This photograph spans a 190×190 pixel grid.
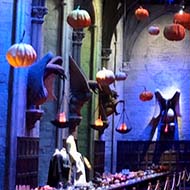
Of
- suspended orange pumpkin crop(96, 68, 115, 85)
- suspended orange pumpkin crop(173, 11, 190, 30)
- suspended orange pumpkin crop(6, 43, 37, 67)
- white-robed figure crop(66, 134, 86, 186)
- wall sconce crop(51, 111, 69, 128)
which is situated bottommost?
white-robed figure crop(66, 134, 86, 186)

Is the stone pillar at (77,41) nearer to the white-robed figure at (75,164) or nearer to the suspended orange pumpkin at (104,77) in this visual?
the suspended orange pumpkin at (104,77)

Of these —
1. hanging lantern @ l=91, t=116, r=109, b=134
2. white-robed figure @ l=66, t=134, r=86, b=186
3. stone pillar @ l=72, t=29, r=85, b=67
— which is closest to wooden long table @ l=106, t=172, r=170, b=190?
white-robed figure @ l=66, t=134, r=86, b=186

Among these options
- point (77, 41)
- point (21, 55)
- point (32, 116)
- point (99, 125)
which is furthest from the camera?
point (99, 125)

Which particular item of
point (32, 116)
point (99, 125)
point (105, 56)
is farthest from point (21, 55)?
point (105, 56)

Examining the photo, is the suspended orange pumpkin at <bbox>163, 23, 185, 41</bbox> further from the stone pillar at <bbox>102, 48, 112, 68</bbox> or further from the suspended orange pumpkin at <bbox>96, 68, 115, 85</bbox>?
the stone pillar at <bbox>102, 48, 112, 68</bbox>

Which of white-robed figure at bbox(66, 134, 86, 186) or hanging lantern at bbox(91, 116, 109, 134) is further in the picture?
hanging lantern at bbox(91, 116, 109, 134)

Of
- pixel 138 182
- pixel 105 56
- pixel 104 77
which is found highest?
pixel 105 56

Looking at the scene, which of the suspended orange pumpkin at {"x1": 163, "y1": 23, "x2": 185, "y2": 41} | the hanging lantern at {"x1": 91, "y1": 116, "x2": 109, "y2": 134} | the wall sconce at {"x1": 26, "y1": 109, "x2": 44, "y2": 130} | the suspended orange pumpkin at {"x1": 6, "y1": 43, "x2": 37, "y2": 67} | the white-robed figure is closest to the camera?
the suspended orange pumpkin at {"x1": 6, "y1": 43, "x2": 37, "y2": 67}

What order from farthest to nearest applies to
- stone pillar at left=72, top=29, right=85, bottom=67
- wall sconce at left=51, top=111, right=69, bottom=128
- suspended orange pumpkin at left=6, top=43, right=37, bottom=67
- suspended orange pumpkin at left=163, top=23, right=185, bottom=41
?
stone pillar at left=72, top=29, right=85, bottom=67 → suspended orange pumpkin at left=163, top=23, right=185, bottom=41 → wall sconce at left=51, top=111, right=69, bottom=128 → suspended orange pumpkin at left=6, top=43, right=37, bottom=67

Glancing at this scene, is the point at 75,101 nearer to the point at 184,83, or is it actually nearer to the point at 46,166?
the point at 46,166

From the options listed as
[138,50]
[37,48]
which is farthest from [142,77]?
[37,48]

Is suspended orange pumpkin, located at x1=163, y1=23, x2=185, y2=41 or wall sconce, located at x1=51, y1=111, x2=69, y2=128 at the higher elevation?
suspended orange pumpkin, located at x1=163, y1=23, x2=185, y2=41

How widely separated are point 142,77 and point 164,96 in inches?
57.1

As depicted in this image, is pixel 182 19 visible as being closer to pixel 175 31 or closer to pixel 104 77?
pixel 175 31
